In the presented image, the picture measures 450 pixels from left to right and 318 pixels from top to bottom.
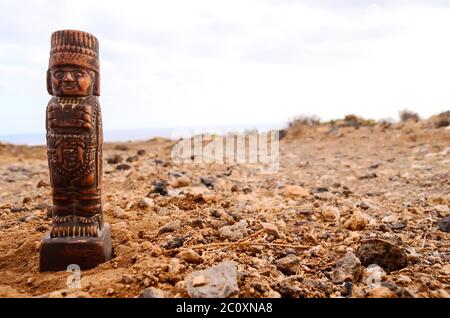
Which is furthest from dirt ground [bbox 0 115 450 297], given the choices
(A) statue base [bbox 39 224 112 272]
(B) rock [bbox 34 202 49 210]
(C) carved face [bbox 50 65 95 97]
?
(C) carved face [bbox 50 65 95 97]

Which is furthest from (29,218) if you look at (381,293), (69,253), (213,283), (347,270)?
(381,293)

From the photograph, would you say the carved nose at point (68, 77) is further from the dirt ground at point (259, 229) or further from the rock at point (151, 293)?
the rock at point (151, 293)

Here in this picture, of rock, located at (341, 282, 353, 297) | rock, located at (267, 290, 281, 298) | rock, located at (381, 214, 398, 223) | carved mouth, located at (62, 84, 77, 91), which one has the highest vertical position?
carved mouth, located at (62, 84, 77, 91)

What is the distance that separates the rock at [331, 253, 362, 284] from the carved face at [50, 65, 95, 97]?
7.50 feet

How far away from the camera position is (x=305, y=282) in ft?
8.14

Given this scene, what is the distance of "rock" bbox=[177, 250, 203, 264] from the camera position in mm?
2746

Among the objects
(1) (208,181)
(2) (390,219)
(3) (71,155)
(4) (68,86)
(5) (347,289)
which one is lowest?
(5) (347,289)

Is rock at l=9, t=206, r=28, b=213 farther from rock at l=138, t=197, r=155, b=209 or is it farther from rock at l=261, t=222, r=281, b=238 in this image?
rock at l=261, t=222, r=281, b=238

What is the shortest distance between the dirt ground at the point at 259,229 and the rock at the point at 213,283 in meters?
0.07

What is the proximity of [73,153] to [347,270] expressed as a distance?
7.19ft

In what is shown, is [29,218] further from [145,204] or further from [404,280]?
[404,280]

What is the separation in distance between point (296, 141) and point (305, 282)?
11.8 meters

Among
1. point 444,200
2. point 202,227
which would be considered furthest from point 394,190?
point 202,227

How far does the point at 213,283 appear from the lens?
2.31 m
